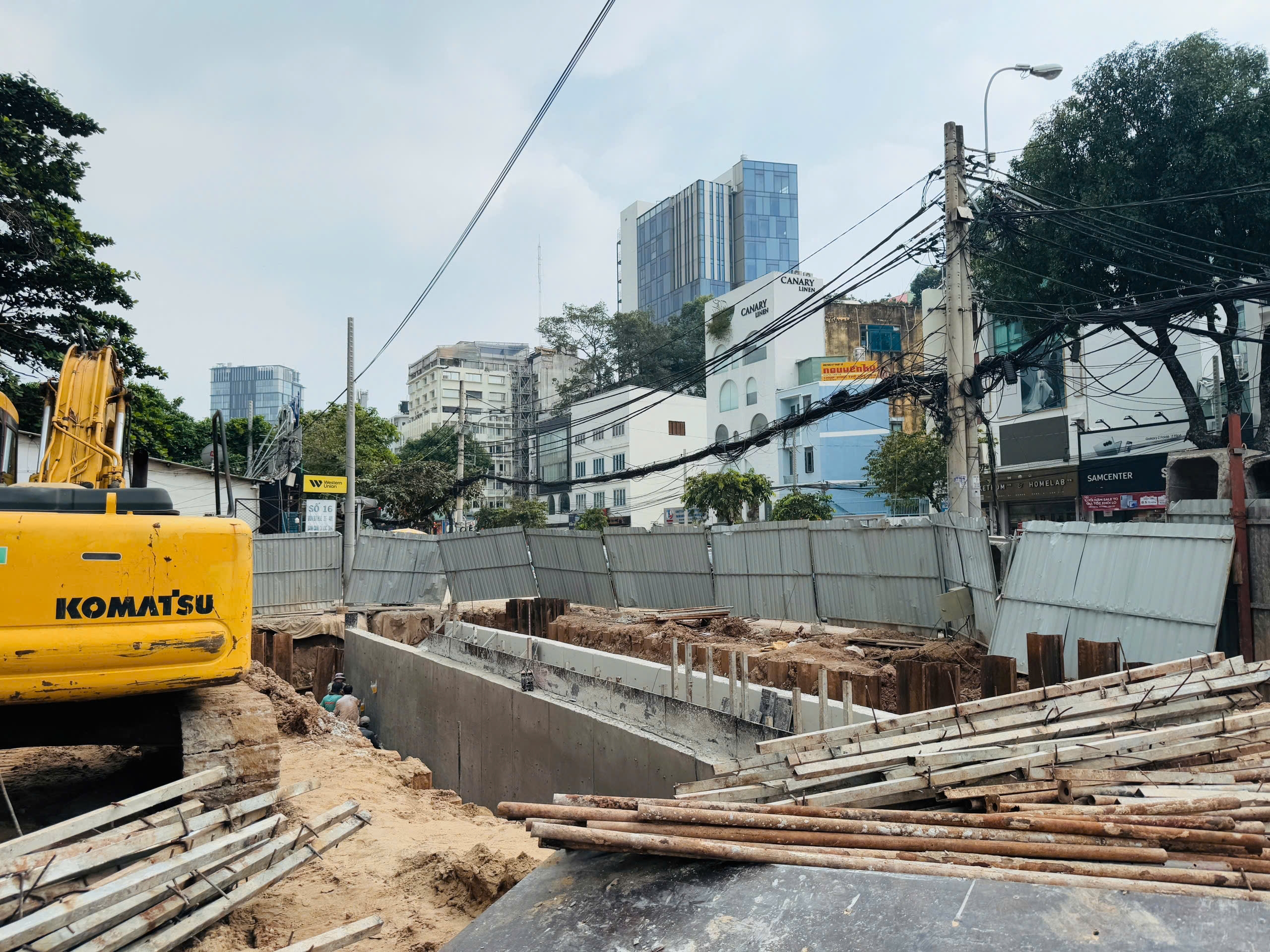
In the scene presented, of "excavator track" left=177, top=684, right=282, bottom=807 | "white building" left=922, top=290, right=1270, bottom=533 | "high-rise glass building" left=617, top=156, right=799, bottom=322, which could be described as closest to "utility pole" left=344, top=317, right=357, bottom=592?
"white building" left=922, top=290, right=1270, bottom=533

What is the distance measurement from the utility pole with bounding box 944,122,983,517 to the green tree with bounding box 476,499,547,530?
41752 millimetres

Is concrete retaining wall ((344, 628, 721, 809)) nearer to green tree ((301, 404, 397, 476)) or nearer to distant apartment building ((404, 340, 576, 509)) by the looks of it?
green tree ((301, 404, 397, 476))

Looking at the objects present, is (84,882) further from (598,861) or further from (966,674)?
(966,674)

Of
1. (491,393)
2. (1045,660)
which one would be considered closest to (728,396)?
(1045,660)

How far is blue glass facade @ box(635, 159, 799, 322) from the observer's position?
11000cm

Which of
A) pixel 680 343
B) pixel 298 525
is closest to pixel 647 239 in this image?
pixel 680 343

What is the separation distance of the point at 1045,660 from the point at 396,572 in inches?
791

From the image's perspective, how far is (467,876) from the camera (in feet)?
19.0

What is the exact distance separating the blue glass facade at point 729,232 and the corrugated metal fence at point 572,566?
86.4 m

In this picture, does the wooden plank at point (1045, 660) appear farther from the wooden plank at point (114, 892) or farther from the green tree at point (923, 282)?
the green tree at point (923, 282)

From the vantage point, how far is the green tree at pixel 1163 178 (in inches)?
936

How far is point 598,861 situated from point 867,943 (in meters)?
1.49

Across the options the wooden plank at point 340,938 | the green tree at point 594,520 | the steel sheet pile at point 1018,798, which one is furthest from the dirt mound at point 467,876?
the green tree at point 594,520

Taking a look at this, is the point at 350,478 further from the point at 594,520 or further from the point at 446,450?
the point at 446,450
